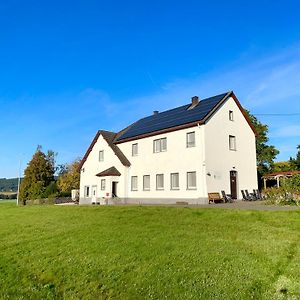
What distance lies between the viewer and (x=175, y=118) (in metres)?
30.3

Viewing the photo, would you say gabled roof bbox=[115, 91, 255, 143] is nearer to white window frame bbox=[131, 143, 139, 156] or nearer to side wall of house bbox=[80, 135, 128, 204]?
white window frame bbox=[131, 143, 139, 156]

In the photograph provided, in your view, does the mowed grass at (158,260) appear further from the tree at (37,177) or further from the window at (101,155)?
the tree at (37,177)

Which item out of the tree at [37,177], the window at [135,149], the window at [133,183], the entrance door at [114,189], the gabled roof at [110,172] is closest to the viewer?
the window at [133,183]

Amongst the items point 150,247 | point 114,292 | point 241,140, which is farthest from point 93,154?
point 114,292

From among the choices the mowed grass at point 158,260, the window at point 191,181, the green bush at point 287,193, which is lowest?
the mowed grass at point 158,260

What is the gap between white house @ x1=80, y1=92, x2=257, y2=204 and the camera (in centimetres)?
2620

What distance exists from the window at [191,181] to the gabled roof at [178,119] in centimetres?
421

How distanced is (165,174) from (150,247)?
1952 centimetres

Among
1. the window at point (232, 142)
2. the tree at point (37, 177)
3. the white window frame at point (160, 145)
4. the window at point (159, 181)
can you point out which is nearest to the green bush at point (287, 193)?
the window at point (232, 142)

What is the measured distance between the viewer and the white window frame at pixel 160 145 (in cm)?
2953

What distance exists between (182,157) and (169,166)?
1772 mm

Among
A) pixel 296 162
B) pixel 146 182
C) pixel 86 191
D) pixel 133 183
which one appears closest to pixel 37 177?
pixel 86 191

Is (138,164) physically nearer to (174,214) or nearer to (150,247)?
(174,214)

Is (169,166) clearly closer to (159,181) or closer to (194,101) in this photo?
(159,181)
